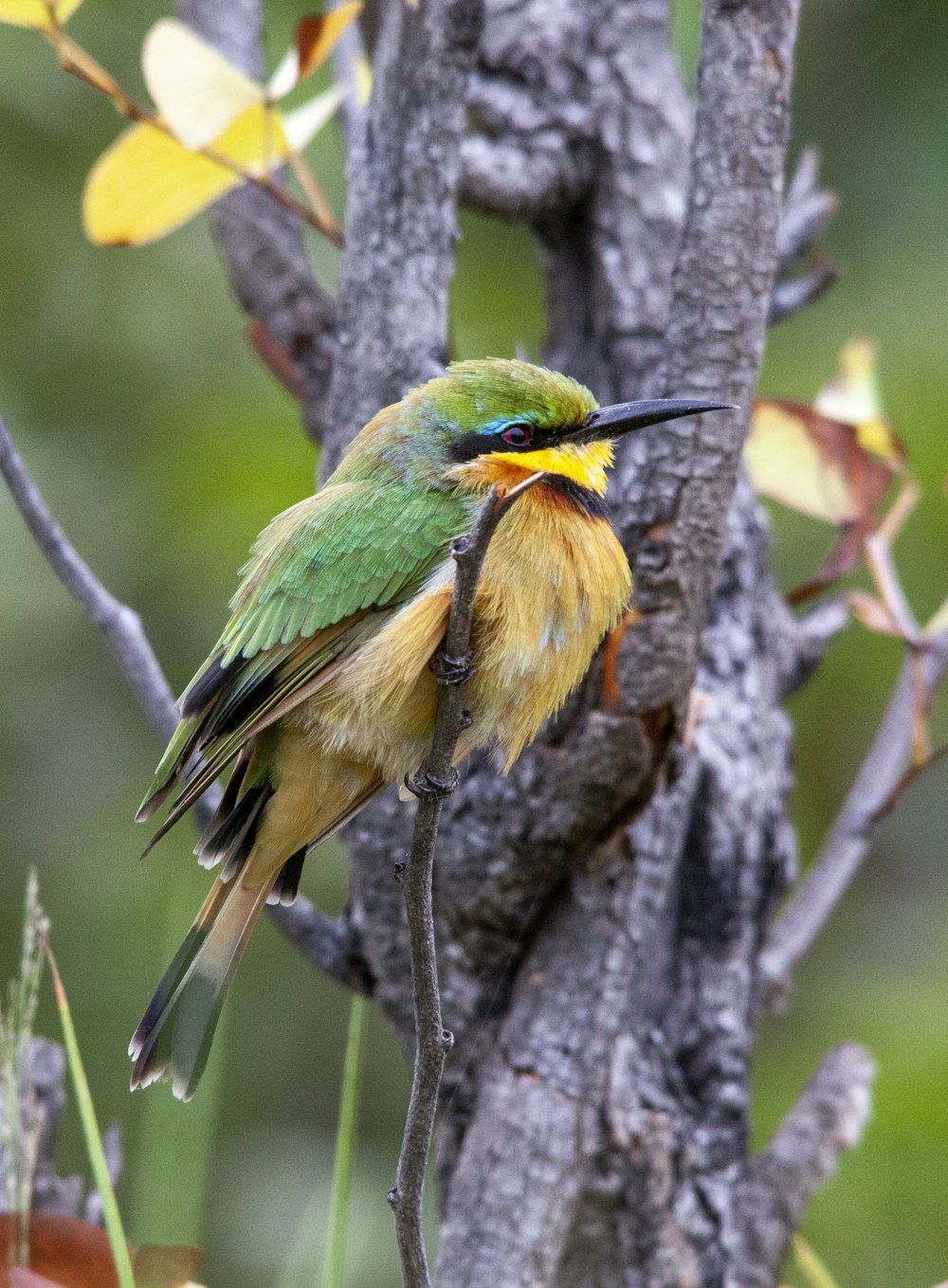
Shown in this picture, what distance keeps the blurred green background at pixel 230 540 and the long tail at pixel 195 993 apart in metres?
1.36

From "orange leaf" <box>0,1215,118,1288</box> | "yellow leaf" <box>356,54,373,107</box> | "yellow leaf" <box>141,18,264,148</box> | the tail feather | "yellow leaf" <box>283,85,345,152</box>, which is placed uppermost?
"yellow leaf" <box>356,54,373,107</box>

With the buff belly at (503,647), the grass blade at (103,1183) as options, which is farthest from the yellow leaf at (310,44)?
the grass blade at (103,1183)

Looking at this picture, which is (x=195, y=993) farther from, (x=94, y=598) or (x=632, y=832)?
(x=632, y=832)

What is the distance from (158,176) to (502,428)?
689 millimetres

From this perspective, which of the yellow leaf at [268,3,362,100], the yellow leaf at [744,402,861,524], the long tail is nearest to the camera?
the long tail

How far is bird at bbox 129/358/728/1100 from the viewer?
1.92 m

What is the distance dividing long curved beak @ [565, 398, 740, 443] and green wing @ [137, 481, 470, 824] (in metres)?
0.20

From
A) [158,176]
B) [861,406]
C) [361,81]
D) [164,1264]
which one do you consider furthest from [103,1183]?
[361,81]

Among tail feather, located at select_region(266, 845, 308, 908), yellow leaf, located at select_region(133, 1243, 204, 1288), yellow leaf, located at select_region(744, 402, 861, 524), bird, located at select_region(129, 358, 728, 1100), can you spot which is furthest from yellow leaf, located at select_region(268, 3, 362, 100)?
yellow leaf, located at select_region(133, 1243, 204, 1288)

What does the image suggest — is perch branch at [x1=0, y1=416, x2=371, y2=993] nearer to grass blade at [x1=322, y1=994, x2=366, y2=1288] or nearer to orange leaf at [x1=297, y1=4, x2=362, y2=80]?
grass blade at [x1=322, y1=994, x2=366, y2=1288]

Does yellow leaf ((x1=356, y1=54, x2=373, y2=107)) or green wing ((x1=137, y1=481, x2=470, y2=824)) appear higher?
yellow leaf ((x1=356, y1=54, x2=373, y2=107))

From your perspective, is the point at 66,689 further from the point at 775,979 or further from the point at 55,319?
the point at 775,979

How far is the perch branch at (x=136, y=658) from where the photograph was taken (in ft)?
6.47

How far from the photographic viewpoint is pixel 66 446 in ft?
12.8
